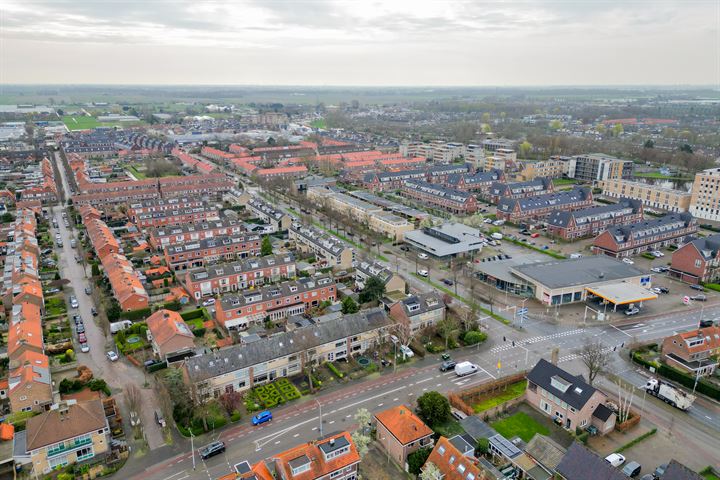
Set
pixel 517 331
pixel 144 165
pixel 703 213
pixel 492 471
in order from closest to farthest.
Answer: pixel 492 471 < pixel 517 331 < pixel 703 213 < pixel 144 165

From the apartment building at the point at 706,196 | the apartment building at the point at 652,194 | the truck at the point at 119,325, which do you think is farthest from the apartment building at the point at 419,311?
the apartment building at the point at 652,194

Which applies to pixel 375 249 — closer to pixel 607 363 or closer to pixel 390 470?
pixel 607 363

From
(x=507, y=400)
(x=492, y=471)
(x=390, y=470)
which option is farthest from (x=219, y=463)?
(x=507, y=400)

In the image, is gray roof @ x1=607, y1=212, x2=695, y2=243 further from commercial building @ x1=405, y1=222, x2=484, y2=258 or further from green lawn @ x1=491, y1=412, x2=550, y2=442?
green lawn @ x1=491, y1=412, x2=550, y2=442

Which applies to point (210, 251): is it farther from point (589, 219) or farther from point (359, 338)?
point (589, 219)

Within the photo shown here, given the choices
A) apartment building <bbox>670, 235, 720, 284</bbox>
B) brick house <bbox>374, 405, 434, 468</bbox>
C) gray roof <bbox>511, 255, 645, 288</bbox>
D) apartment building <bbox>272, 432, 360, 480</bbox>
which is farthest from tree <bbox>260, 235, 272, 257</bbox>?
apartment building <bbox>670, 235, 720, 284</bbox>
